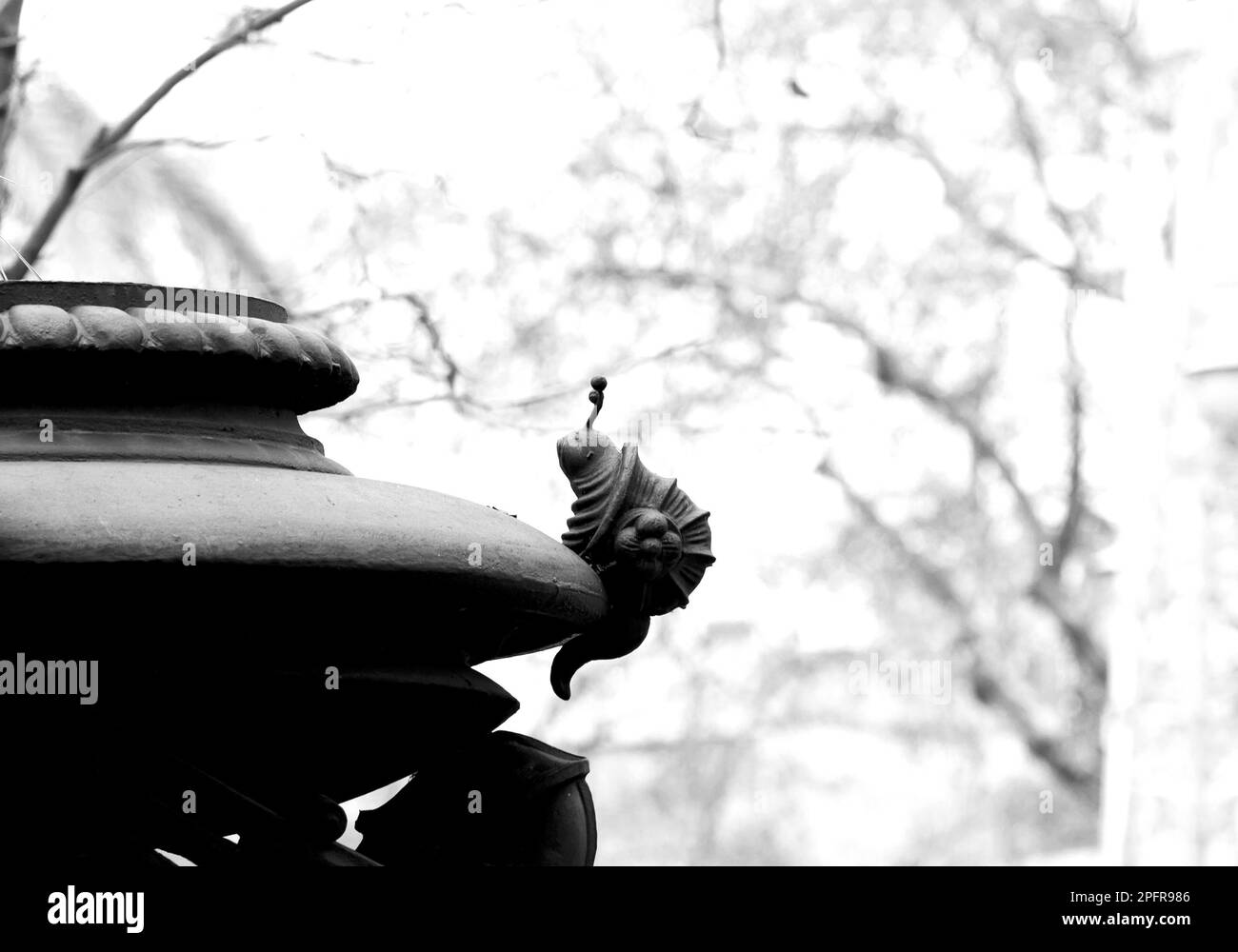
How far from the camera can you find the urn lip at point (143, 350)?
2.33 m

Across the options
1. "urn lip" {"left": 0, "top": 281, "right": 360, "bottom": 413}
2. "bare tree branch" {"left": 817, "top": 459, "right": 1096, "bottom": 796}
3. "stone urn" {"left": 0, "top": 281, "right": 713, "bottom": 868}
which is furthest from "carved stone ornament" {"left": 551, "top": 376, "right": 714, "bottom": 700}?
"bare tree branch" {"left": 817, "top": 459, "right": 1096, "bottom": 796}

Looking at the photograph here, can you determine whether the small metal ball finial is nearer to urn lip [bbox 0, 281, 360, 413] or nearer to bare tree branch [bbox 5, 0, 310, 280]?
urn lip [bbox 0, 281, 360, 413]

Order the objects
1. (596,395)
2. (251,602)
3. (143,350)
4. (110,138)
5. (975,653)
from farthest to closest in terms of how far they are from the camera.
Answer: (975,653), (110,138), (596,395), (143,350), (251,602)

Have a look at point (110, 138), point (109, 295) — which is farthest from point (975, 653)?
point (109, 295)

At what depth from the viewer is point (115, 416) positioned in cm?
236

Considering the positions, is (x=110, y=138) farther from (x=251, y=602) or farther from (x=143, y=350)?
(x=251, y=602)

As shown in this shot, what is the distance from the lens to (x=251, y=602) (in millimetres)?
2188

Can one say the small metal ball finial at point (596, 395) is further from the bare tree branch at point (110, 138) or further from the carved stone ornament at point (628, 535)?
the bare tree branch at point (110, 138)

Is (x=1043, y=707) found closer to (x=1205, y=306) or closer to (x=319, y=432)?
(x=1205, y=306)

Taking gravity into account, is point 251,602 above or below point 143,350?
below

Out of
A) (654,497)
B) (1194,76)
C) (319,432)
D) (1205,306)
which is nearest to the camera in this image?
(654,497)

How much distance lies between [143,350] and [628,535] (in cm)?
62
